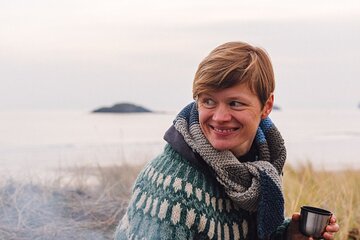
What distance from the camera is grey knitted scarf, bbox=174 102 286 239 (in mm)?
2688

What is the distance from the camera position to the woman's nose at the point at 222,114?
265 centimetres

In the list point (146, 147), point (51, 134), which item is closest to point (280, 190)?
point (146, 147)

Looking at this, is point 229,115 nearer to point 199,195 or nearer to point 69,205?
point 199,195

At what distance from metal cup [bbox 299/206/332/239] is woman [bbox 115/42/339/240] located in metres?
0.16

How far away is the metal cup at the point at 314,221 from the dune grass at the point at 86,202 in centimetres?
192

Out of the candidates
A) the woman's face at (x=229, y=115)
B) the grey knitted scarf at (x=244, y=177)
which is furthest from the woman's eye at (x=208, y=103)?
the grey knitted scarf at (x=244, y=177)

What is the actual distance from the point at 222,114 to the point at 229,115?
0.03 m

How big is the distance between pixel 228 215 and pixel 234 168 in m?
0.21

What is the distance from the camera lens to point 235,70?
8.56ft

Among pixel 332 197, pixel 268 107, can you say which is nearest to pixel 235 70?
pixel 268 107

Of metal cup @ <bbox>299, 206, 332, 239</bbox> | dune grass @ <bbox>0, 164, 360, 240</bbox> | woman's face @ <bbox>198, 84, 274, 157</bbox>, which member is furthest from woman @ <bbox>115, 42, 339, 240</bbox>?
dune grass @ <bbox>0, 164, 360, 240</bbox>

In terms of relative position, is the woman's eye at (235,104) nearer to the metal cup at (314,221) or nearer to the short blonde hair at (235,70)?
the short blonde hair at (235,70)

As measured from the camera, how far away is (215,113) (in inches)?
105

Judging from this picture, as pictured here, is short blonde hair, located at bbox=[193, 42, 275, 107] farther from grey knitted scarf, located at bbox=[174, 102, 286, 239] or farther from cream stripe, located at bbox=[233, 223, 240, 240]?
cream stripe, located at bbox=[233, 223, 240, 240]
